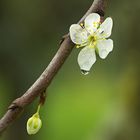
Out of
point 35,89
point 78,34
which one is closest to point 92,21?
point 78,34

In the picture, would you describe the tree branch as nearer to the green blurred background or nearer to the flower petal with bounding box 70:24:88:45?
the flower petal with bounding box 70:24:88:45

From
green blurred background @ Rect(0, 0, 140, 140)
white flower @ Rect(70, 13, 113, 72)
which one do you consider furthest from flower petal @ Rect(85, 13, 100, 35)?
green blurred background @ Rect(0, 0, 140, 140)

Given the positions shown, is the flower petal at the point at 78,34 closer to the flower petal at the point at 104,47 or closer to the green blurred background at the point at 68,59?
the flower petal at the point at 104,47

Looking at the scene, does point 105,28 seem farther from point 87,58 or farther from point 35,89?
Result: point 35,89

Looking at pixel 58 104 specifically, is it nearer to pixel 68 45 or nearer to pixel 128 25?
pixel 128 25

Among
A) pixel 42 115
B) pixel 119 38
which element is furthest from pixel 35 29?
pixel 42 115

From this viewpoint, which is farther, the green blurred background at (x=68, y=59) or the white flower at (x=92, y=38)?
the green blurred background at (x=68, y=59)

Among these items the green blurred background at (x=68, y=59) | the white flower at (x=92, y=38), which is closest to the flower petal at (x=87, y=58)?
the white flower at (x=92, y=38)
